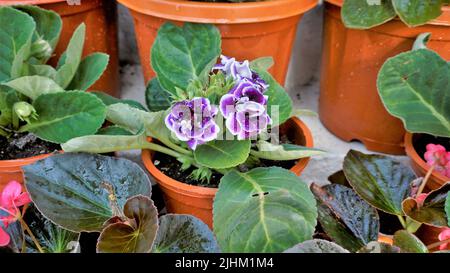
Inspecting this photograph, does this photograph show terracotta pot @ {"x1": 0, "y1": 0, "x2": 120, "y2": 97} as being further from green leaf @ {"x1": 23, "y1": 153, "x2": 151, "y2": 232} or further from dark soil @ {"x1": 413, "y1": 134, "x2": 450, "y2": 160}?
dark soil @ {"x1": 413, "y1": 134, "x2": 450, "y2": 160}

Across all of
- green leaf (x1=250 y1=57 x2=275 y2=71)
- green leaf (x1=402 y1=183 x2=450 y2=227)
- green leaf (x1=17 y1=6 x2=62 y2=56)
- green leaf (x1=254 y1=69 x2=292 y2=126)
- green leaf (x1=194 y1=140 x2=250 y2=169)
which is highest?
green leaf (x1=17 y1=6 x2=62 y2=56)

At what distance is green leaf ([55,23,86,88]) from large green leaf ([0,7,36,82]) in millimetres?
64

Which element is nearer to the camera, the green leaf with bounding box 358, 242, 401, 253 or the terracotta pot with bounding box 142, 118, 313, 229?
the green leaf with bounding box 358, 242, 401, 253

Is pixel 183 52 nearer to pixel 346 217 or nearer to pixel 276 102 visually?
pixel 276 102

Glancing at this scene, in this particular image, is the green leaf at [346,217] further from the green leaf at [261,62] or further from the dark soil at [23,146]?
the dark soil at [23,146]

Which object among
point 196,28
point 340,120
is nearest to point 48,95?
point 196,28

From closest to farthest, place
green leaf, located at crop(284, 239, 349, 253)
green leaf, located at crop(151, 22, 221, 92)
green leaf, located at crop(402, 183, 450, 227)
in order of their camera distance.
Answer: green leaf, located at crop(284, 239, 349, 253), green leaf, located at crop(402, 183, 450, 227), green leaf, located at crop(151, 22, 221, 92)

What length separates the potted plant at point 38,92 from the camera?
830 mm

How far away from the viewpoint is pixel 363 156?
0.86 meters

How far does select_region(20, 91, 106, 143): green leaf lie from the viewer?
82cm

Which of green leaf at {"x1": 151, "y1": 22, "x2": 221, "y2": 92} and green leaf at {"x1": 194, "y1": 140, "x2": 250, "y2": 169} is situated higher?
green leaf at {"x1": 151, "y1": 22, "x2": 221, "y2": 92}

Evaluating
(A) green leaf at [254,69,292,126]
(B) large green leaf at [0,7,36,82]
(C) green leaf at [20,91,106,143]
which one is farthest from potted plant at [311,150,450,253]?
(B) large green leaf at [0,7,36,82]

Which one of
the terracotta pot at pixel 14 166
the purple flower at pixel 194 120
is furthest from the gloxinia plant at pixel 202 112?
the terracotta pot at pixel 14 166

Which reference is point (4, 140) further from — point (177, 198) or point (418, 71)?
point (418, 71)
